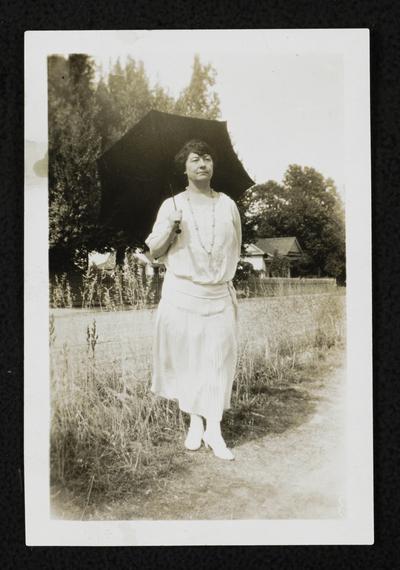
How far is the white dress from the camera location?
153 centimetres

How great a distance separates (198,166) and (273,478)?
3.45ft

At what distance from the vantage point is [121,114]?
61.0 inches

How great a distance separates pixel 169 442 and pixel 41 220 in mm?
854

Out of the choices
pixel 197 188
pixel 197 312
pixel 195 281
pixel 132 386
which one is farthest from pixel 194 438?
pixel 197 188

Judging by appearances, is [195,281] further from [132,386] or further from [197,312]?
[132,386]

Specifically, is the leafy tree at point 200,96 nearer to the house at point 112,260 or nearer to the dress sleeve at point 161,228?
the dress sleeve at point 161,228

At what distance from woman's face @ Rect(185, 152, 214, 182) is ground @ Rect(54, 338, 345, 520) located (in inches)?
29.0

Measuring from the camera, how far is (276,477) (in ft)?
4.99

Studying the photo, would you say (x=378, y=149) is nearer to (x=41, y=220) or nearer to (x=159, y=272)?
(x=159, y=272)

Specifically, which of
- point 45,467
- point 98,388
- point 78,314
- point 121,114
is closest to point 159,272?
point 78,314

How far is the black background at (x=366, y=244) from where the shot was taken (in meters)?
1.54

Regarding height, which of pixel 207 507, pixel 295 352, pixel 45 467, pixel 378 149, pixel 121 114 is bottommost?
pixel 207 507

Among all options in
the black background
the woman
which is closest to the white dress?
the woman

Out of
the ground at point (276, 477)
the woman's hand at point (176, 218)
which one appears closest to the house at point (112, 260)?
the woman's hand at point (176, 218)
